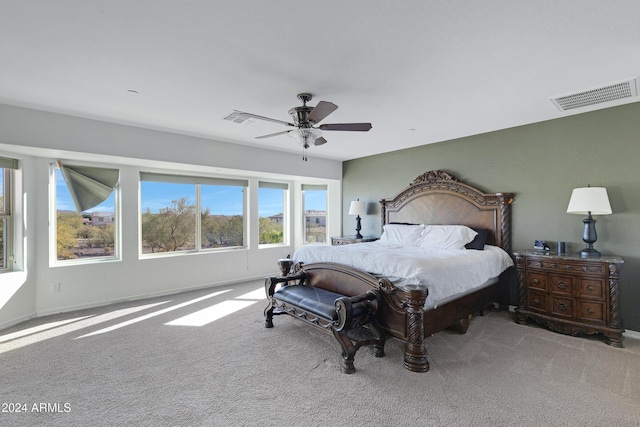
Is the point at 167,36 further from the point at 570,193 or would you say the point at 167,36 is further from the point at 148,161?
the point at 570,193

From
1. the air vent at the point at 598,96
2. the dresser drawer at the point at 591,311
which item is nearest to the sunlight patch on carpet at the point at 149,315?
the dresser drawer at the point at 591,311

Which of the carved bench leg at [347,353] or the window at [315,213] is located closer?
the carved bench leg at [347,353]

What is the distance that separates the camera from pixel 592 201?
3082mm

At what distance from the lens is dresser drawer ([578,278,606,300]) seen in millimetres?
2985

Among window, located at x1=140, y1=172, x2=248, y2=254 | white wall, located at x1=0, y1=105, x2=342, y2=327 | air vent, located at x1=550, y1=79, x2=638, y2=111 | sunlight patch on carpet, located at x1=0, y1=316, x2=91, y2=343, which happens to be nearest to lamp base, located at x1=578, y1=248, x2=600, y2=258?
air vent, located at x1=550, y1=79, x2=638, y2=111

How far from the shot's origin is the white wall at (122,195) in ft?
11.2

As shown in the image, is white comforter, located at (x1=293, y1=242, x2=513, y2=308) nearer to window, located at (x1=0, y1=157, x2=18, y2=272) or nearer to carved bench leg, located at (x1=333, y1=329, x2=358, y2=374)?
carved bench leg, located at (x1=333, y1=329, x2=358, y2=374)

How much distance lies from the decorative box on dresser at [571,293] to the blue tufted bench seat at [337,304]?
78.4 inches

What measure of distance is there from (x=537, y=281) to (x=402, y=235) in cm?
181

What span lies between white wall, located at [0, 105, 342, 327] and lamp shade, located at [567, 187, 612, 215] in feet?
13.6

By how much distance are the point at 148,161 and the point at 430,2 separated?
3972mm

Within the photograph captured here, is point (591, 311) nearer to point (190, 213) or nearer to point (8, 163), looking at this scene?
point (190, 213)

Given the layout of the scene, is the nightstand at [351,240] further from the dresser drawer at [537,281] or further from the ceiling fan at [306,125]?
the ceiling fan at [306,125]

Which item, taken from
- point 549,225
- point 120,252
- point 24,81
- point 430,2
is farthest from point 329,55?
point 120,252
